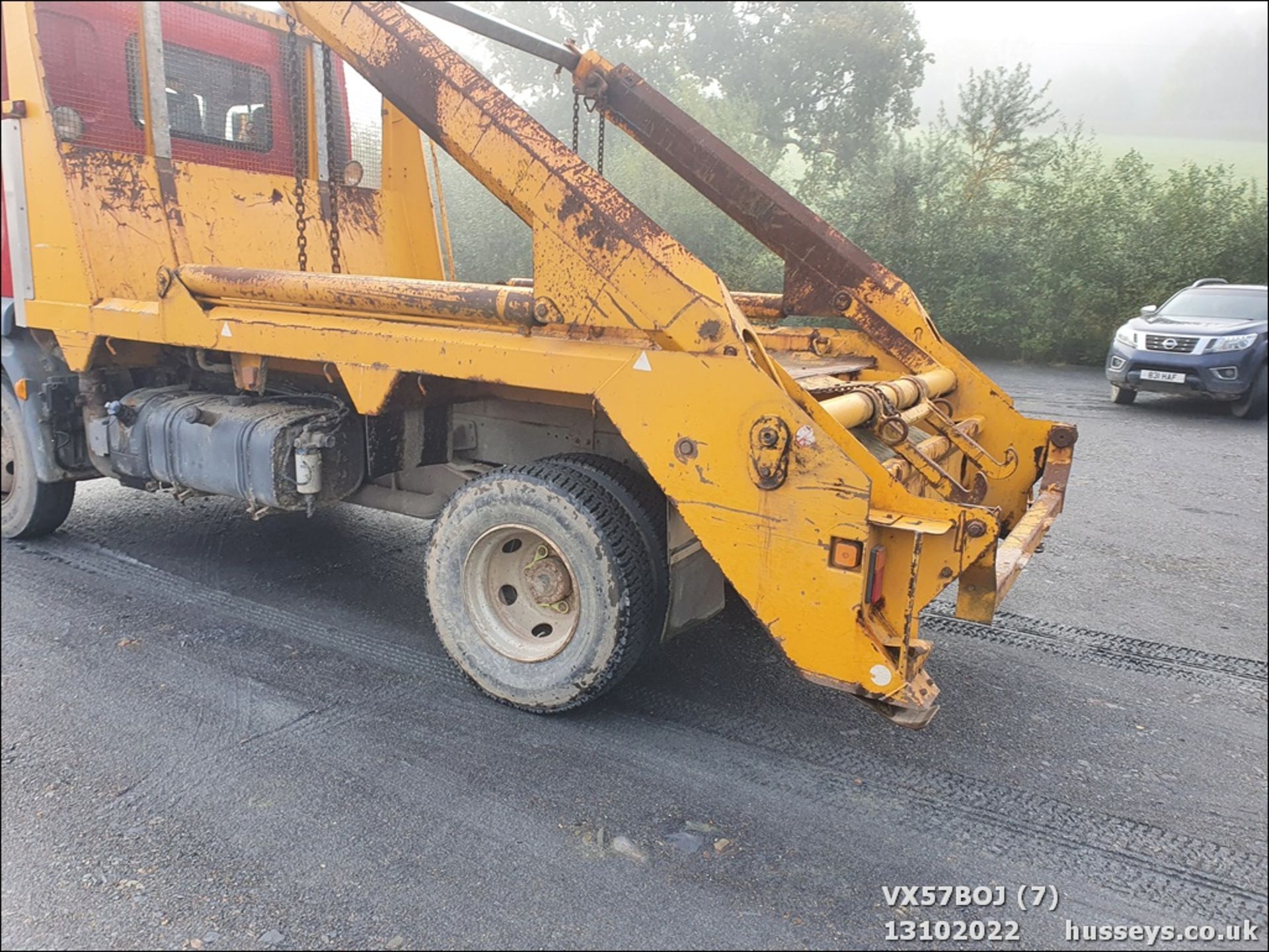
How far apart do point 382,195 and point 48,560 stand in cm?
280

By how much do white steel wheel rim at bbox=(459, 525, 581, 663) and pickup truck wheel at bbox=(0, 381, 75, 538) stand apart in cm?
298

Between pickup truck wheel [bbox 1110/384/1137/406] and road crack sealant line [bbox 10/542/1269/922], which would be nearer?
road crack sealant line [bbox 10/542/1269/922]

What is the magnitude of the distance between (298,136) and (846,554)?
4.22 m

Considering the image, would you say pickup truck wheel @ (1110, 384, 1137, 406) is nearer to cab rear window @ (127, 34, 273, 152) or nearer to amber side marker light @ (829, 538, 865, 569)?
amber side marker light @ (829, 538, 865, 569)

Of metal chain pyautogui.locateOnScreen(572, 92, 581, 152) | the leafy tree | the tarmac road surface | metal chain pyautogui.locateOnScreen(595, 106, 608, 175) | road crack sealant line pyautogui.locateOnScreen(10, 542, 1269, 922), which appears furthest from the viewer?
metal chain pyautogui.locateOnScreen(595, 106, 608, 175)

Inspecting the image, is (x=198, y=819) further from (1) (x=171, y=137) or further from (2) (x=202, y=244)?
(1) (x=171, y=137)

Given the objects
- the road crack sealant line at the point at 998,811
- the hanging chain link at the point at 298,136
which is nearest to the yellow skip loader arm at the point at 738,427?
the road crack sealant line at the point at 998,811

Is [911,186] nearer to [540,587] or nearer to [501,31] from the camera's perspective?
[501,31]

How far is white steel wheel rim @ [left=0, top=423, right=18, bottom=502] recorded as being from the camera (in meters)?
5.04

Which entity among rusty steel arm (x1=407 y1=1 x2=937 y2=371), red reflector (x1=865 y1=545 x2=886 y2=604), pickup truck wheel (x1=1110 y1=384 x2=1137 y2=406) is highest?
rusty steel arm (x1=407 y1=1 x2=937 y2=371)

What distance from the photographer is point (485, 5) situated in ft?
17.1

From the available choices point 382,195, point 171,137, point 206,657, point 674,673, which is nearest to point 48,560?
point 206,657

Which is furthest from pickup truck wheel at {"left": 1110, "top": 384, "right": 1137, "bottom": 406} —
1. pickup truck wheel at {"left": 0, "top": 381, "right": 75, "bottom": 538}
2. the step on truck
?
pickup truck wheel at {"left": 0, "top": 381, "right": 75, "bottom": 538}

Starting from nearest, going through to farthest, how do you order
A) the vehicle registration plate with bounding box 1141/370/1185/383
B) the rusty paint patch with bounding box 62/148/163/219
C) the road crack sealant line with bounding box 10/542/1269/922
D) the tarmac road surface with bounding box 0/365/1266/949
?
1. the tarmac road surface with bounding box 0/365/1266/949
2. the road crack sealant line with bounding box 10/542/1269/922
3. the vehicle registration plate with bounding box 1141/370/1185/383
4. the rusty paint patch with bounding box 62/148/163/219
